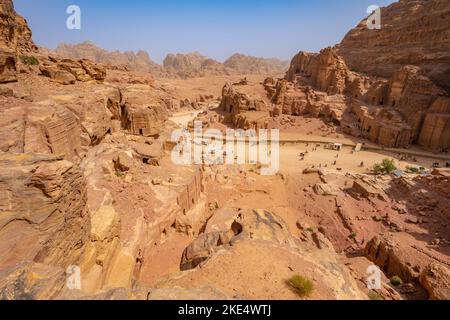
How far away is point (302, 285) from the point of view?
17.7 feet

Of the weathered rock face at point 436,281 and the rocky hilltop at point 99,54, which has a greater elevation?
the rocky hilltop at point 99,54

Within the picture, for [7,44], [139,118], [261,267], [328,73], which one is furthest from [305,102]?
[261,267]

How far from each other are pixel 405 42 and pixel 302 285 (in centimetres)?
4736

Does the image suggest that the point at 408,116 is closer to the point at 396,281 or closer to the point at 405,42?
the point at 405,42

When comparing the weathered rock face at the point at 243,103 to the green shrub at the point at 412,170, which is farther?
the weathered rock face at the point at 243,103

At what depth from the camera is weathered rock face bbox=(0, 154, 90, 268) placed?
180 inches

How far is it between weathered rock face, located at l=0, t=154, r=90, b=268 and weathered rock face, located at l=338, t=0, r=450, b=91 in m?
38.7

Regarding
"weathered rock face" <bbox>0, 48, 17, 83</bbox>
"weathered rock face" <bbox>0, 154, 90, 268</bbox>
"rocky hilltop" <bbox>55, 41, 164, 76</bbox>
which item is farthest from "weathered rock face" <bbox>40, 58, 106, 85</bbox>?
"rocky hilltop" <bbox>55, 41, 164, 76</bbox>

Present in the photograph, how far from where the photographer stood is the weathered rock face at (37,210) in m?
4.58

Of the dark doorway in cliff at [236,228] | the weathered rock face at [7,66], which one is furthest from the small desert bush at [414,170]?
the weathered rock face at [7,66]

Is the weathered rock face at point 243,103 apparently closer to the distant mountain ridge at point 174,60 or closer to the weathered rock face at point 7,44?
the weathered rock face at point 7,44

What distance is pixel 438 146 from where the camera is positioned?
82.4ft

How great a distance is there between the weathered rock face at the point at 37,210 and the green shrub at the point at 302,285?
16.9ft

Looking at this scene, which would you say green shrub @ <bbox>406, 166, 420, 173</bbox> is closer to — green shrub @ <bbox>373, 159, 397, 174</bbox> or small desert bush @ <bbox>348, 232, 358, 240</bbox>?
green shrub @ <bbox>373, 159, 397, 174</bbox>
